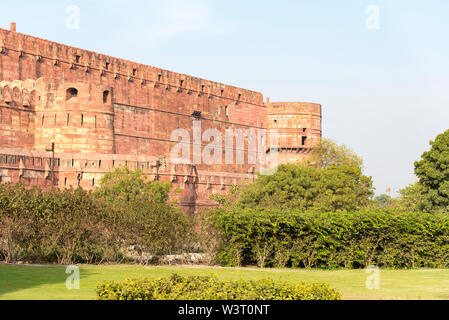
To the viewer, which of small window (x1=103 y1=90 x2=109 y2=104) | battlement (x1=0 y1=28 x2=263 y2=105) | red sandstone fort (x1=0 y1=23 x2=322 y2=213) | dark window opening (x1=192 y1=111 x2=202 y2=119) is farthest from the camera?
dark window opening (x1=192 y1=111 x2=202 y2=119)

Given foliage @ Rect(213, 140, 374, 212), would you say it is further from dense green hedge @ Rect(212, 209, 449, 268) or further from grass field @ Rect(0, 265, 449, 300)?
grass field @ Rect(0, 265, 449, 300)

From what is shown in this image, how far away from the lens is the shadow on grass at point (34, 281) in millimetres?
13719

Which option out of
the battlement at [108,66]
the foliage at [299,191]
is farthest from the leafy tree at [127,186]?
the battlement at [108,66]

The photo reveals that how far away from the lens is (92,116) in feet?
146

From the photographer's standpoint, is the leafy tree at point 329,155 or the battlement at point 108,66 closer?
the battlement at point 108,66

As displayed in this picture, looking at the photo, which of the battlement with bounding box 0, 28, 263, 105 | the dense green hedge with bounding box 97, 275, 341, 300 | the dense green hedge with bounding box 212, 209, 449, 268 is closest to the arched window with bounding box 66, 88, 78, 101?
the battlement with bounding box 0, 28, 263, 105

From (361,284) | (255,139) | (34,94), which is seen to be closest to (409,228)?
(361,284)

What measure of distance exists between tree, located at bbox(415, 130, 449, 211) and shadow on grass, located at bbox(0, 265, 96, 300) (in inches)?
1117

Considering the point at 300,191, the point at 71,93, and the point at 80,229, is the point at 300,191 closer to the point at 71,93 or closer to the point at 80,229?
the point at 71,93

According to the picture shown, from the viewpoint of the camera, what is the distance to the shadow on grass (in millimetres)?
13719

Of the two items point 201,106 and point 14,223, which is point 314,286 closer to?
point 14,223

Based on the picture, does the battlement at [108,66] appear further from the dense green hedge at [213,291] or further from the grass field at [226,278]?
the dense green hedge at [213,291]

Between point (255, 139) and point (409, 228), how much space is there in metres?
49.3

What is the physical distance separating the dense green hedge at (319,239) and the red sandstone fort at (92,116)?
61.9 ft
